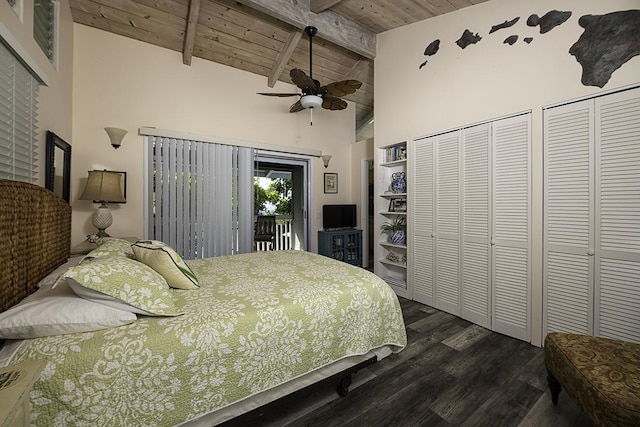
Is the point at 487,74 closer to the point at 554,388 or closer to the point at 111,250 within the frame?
the point at 554,388

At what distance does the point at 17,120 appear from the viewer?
1646mm

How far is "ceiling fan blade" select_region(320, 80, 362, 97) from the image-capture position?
2.66 m

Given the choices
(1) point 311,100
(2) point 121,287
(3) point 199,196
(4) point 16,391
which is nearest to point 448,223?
(1) point 311,100

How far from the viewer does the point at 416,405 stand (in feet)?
5.49

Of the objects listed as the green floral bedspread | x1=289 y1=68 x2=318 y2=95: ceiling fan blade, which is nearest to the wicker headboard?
the green floral bedspread

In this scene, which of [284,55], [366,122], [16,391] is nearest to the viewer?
[16,391]

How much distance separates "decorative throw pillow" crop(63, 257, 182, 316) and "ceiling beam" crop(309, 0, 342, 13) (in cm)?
330

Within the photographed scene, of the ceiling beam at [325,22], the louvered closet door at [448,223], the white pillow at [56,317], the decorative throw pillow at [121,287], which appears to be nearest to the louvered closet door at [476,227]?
the louvered closet door at [448,223]

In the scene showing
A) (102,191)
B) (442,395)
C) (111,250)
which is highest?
(102,191)

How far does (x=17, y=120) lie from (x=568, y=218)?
13.3 ft

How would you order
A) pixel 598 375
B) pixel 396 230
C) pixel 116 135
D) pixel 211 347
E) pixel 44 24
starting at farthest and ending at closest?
pixel 396 230 < pixel 116 135 < pixel 44 24 < pixel 598 375 < pixel 211 347

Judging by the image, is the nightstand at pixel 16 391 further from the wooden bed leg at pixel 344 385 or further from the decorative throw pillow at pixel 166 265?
the wooden bed leg at pixel 344 385

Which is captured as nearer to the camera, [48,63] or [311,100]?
[48,63]

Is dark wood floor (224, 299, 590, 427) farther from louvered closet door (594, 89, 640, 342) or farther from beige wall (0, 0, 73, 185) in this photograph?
beige wall (0, 0, 73, 185)
